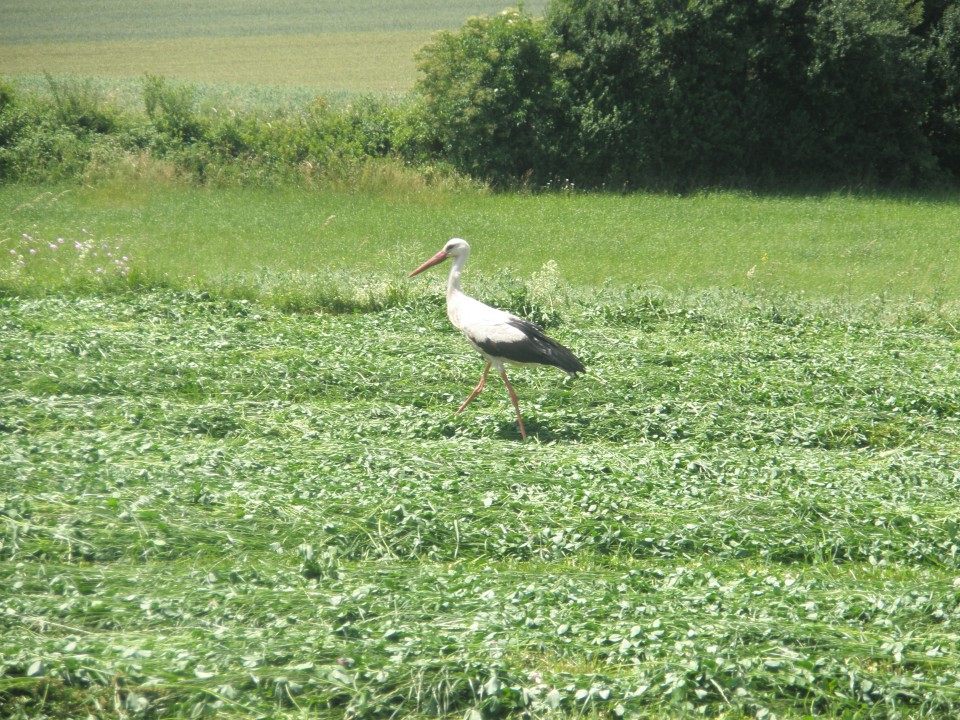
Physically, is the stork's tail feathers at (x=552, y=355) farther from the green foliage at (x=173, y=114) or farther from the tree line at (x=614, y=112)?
the green foliage at (x=173, y=114)

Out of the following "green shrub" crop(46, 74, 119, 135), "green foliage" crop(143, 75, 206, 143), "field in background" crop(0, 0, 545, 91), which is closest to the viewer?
"green foliage" crop(143, 75, 206, 143)

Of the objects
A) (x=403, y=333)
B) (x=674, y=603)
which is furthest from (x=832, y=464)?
(x=403, y=333)

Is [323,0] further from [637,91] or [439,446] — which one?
[439,446]

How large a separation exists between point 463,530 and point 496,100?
17502 mm

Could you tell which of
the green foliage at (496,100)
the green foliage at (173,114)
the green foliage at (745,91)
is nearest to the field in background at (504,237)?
the green foliage at (496,100)

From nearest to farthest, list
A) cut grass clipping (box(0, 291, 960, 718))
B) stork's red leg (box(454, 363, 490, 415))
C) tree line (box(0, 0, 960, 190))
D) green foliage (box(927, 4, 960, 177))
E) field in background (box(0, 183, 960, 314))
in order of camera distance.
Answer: cut grass clipping (box(0, 291, 960, 718)) < stork's red leg (box(454, 363, 490, 415)) < field in background (box(0, 183, 960, 314)) < tree line (box(0, 0, 960, 190)) < green foliage (box(927, 4, 960, 177))

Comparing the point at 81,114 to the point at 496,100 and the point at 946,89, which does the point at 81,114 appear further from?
the point at 946,89

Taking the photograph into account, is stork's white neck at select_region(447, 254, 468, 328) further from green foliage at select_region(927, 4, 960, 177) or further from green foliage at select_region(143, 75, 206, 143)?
green foliage at select_region(927, 4, 960, 177)

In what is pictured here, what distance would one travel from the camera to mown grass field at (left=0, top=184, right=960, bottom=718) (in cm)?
413

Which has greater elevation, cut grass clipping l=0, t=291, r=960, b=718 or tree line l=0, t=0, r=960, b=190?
tree line l=0, t=0, r=960, b=190

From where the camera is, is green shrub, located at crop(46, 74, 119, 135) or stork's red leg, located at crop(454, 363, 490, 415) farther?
green shrub, located at crop(46, 74, 119, 135)

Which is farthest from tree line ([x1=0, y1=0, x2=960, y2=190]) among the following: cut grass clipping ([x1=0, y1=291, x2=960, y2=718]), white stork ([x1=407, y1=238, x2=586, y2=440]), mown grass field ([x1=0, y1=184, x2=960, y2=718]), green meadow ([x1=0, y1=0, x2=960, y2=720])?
white stork ([x1=407, y1=238, x2=586, y2=440])

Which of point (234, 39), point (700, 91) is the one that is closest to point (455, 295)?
point (700, 91)

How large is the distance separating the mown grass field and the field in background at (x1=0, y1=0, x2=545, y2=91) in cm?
2268
